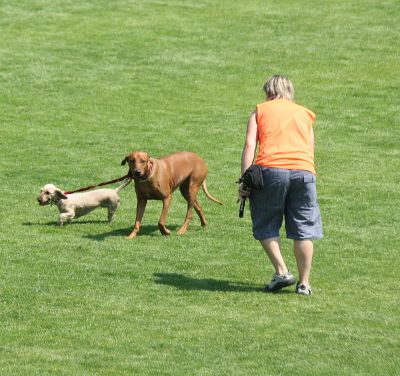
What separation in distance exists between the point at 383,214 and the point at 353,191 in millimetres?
1504

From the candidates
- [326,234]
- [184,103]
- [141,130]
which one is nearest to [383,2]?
[184,103]

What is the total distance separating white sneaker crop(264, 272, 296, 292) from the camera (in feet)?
35.0

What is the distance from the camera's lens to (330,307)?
1032cm

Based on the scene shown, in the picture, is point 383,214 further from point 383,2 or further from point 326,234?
point 383,2

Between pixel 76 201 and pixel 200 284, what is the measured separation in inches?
126

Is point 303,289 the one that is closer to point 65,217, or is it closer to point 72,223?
point 65,217

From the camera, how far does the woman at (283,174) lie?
34.2 feet

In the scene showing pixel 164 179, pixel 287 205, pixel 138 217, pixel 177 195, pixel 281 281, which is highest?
pixel 287 205

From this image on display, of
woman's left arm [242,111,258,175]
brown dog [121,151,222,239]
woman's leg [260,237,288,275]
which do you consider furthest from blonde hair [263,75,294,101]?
brown dog [121,151,222,239]

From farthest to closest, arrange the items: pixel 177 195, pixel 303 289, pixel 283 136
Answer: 1. pixel 177 195
2. pixel 303 289
3. pixel 283 136

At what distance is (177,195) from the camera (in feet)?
52.5

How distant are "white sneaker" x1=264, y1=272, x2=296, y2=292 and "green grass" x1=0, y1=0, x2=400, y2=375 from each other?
13 cm

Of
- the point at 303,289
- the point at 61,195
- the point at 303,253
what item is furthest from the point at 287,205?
the point at 61,195

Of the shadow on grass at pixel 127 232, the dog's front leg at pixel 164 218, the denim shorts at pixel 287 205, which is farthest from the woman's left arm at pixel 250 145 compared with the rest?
the shadow on grass at pixel 127 232
